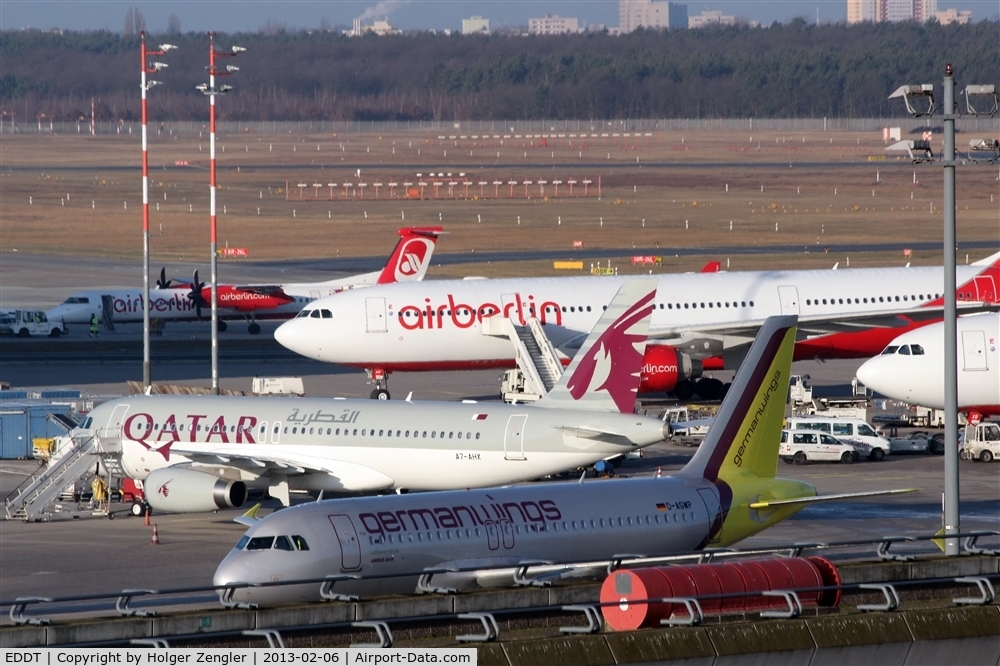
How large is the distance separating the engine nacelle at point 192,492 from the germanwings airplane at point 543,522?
13371 millimetres

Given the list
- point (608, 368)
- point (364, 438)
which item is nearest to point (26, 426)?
point (364, 438)

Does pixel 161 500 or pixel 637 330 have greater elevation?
pixel 637 330

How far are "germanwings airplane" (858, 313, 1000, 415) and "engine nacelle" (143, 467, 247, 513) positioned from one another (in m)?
21.7

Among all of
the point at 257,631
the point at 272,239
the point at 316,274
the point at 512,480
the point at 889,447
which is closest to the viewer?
the point at 257,631

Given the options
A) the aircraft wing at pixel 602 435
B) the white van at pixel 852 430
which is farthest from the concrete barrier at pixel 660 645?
the white van at pixel 852 430

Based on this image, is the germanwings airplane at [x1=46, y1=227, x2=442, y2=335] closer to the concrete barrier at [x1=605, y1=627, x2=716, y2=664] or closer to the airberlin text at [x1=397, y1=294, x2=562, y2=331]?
the airberlin text at [x1=397, y1=294, x2=562, y2=331]

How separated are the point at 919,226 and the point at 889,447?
3700 inches

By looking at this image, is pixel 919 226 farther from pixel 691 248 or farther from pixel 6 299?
pixel 6 299

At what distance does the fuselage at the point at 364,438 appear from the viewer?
38375mm

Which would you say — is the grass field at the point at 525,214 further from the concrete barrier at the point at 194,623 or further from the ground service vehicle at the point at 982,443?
the concrete barrier at the point at 194,623

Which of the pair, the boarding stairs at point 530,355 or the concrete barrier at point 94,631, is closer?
the concrete barrier at point 94,631

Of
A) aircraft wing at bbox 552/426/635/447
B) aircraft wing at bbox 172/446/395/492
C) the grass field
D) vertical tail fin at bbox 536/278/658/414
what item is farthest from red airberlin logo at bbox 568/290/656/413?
the grass field

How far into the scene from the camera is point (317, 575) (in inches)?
980

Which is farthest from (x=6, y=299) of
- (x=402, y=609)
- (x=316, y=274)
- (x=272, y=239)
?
(x=402, y=609)
